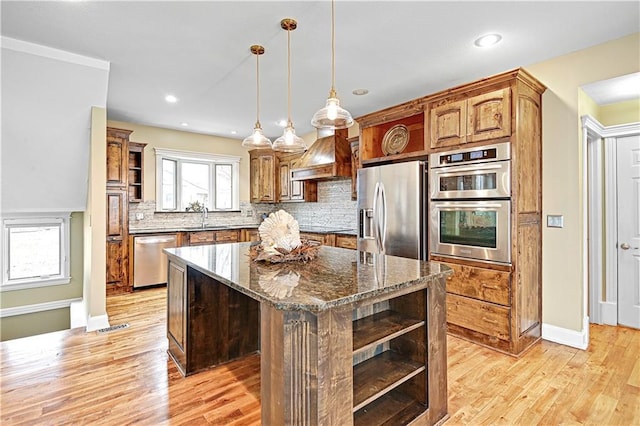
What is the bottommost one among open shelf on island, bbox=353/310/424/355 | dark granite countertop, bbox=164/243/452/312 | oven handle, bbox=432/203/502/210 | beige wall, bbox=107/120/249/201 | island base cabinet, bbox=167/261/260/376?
island base cabinet, bbox=167/261/260/376

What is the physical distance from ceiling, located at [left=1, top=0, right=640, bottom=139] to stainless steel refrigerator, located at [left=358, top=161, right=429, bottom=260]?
3.52ft

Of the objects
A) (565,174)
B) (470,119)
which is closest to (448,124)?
(470,119)

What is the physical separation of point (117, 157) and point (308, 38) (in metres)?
3.65

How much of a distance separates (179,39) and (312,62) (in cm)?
122

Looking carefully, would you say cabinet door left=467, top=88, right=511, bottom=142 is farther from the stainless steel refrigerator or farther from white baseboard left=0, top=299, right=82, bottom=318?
white baseboard left=0, top=299, right=82, bottom=318

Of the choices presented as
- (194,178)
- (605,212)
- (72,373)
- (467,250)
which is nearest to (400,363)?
(467,250)

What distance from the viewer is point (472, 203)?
9.96 ft

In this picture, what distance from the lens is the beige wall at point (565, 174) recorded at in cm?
294

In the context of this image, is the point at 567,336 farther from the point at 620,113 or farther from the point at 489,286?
the point at 620,113

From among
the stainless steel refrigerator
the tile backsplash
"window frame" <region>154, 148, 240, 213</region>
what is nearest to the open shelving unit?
the stainless steel refrigerator

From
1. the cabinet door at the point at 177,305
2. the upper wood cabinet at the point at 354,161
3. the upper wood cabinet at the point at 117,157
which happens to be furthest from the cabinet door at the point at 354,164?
the upper wood cabinet at the point at 117,157

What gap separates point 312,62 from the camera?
3221 mm

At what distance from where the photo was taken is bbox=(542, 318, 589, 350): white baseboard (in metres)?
2.95

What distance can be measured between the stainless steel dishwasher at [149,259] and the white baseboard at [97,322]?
1.58 meters
